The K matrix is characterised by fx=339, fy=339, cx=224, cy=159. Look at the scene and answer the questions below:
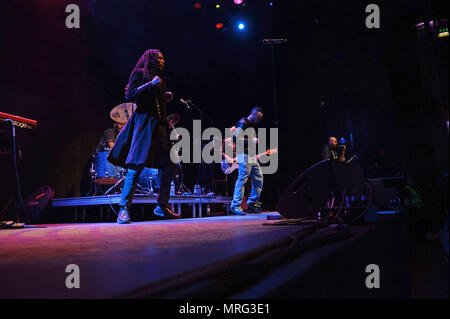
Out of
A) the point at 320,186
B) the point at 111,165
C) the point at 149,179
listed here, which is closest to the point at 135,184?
the point at 320,186

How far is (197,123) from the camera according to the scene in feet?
28.0

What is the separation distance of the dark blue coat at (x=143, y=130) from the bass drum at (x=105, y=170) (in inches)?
105

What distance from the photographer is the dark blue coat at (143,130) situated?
3320mm

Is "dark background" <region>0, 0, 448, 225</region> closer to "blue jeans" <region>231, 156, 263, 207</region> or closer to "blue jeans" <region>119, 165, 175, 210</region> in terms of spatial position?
"blue jeans" <region>231, 156, 263, 207</region>

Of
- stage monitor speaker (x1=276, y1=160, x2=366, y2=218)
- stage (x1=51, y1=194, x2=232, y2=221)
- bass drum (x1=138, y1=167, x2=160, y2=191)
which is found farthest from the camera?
bass drum (x1=138, y1=167, x2=160, y2=191)

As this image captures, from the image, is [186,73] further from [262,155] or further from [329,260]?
[329,260]

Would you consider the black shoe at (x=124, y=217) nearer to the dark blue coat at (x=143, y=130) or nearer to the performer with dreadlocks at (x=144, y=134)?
the performer with dreadlocks at (x=144, y=134)

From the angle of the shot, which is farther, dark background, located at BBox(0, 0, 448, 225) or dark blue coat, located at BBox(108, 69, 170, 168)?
dark background, located at BBox(0, 0, 448, 225)

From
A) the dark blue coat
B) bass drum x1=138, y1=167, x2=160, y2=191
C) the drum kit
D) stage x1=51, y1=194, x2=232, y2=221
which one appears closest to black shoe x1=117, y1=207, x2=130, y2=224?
the dark blue coat

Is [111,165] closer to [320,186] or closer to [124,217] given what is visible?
[124,217]

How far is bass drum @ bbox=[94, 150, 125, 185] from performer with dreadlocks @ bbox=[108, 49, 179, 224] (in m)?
2.64

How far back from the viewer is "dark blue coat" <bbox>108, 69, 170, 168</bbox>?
332 centimetres

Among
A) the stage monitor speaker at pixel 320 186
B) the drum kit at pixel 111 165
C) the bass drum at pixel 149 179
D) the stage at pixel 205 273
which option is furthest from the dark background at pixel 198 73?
the stage at pixel 205 273

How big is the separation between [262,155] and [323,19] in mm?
2739
